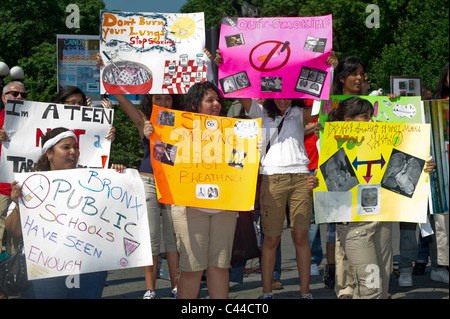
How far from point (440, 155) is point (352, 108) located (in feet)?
2.48

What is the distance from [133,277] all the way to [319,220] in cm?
308

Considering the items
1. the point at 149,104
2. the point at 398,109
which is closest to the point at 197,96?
the point at 149,104

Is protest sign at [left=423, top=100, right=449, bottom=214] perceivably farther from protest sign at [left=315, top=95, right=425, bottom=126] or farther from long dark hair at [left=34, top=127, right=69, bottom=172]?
long dark hair at [left=34, top=127, right=69, bottom=172]

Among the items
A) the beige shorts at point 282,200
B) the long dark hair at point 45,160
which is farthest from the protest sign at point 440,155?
the long dark hair at point 45,160

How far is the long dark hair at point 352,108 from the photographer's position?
4.96 metres

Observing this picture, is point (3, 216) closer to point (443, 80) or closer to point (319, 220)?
point (319, 220)

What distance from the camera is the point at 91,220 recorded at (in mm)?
4258

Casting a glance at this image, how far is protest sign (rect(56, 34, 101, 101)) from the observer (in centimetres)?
716

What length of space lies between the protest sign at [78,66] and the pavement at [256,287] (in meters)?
2.02

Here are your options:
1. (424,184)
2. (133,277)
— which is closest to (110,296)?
(133,277)

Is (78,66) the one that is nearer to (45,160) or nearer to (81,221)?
(45,160)

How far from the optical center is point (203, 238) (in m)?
4.46

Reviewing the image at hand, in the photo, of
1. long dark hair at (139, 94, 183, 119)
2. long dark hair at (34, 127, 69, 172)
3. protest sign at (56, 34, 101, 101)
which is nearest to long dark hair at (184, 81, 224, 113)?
long dark hair at (34, 127, 69, 172)

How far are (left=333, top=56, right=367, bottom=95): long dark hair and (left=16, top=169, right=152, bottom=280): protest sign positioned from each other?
8.07ft
